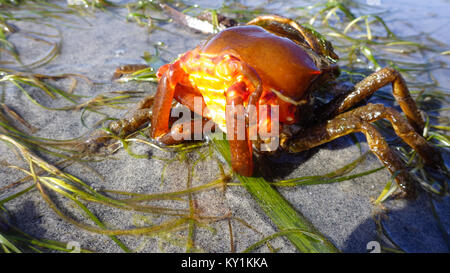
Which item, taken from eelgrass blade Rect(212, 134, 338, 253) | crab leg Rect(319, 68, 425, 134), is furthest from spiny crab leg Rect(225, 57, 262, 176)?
crab leg Rect(319, 68, 425, 134)

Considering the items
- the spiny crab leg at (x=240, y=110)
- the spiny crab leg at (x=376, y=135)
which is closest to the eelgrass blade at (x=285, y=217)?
the spiny crab leg at (x=240, y=110)

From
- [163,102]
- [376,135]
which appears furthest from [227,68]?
[376,135]

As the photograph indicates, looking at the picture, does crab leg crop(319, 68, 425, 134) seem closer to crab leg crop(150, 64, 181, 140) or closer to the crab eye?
the crab eye

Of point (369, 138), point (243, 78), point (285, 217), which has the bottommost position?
point (285, 217)

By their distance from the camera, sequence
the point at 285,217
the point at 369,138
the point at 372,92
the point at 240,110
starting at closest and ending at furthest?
1. the point at 240,110
2. the point at 285,217
3. the point at 369,138
4. the point at 372,92

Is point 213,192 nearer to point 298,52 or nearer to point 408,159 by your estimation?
point 298,52

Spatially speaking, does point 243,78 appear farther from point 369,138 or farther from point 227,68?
point 369,138

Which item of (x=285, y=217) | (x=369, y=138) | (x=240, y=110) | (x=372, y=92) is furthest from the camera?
(x=372, y=92)
